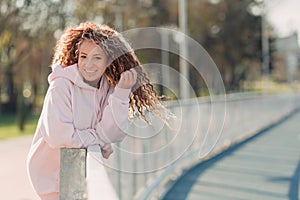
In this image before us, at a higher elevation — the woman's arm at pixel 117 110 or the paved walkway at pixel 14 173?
the woman's arm at pixel 117 110

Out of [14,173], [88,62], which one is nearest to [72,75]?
[88,62]

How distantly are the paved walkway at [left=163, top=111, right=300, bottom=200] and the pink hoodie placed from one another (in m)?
5.37

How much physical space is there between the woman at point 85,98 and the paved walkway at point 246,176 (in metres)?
5.32

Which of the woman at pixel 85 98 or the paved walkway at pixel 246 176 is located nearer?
the woman at pixel 85 98

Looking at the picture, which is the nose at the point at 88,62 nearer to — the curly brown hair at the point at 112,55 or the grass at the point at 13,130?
the curly brown hair at the point at 112,55

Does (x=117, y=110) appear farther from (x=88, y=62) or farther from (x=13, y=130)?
(x=13, y=130)

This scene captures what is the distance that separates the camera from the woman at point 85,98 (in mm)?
2596

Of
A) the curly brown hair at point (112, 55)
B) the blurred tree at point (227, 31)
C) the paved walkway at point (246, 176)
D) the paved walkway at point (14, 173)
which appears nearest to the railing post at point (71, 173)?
the curly brown hair at point (112, 55)

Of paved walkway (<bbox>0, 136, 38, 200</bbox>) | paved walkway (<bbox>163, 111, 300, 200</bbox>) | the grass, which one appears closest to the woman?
paved walkway (<bbox>0, 136, 38, 200</bbox>)

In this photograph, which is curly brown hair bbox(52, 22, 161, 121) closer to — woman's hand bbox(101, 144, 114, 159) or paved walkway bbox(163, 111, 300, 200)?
woman's hand bbox(101, 144, 114, 159)

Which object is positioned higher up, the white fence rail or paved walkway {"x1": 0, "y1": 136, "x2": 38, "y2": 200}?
the white fence rail

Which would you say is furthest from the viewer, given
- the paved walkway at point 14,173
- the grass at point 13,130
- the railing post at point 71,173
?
the grass at point 13,130

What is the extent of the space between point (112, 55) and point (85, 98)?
0.75ft

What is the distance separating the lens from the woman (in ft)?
8.52
